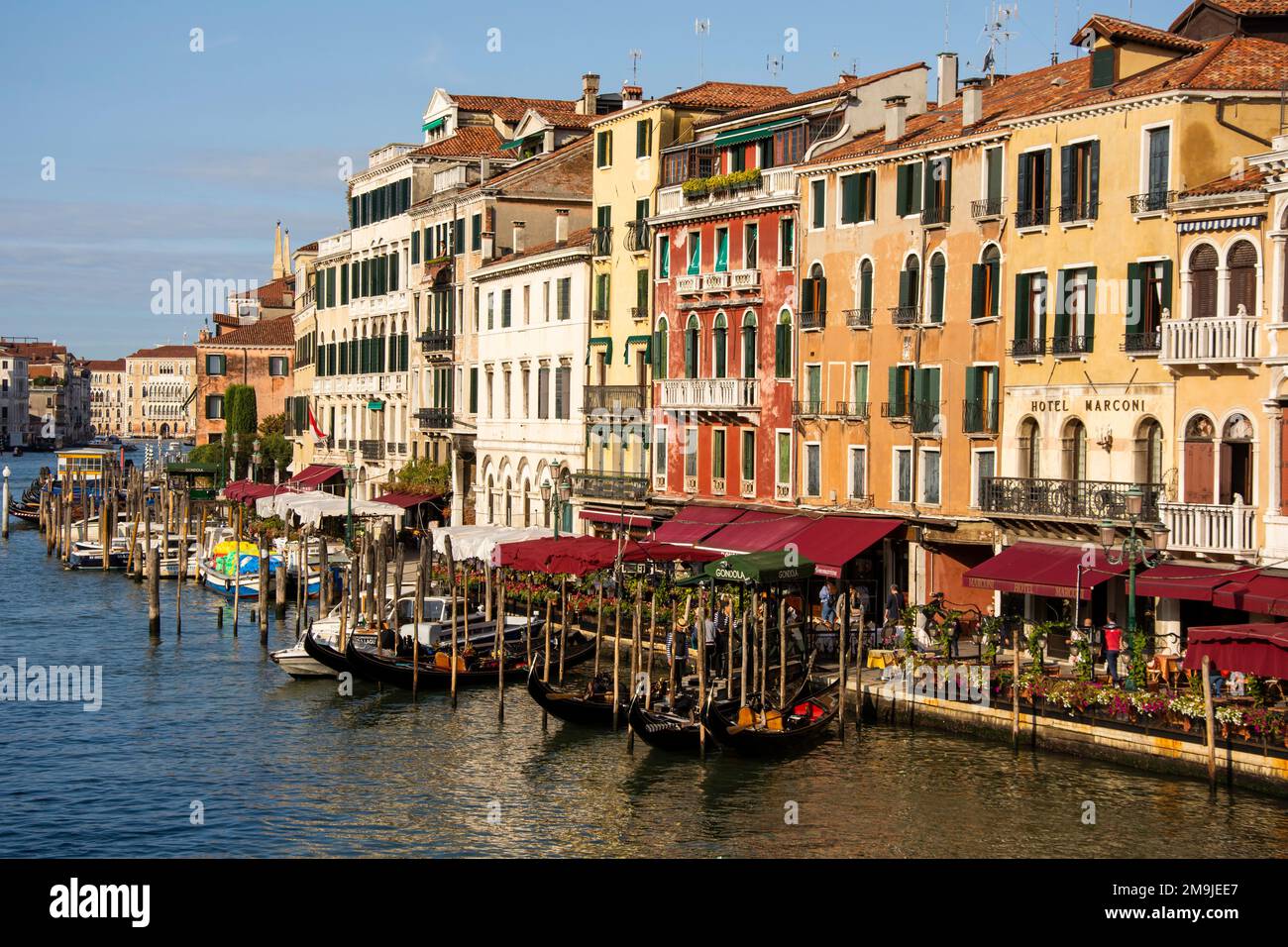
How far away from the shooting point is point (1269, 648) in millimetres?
23484

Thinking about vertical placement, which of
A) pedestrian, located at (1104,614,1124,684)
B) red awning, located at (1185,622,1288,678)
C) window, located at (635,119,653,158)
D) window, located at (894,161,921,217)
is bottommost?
pedestrian, located at (1104,614,1124,684)

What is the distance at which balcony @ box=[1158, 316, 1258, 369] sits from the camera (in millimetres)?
27500

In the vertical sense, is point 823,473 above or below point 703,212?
below

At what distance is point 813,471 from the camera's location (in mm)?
39781

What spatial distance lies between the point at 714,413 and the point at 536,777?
58.1ft

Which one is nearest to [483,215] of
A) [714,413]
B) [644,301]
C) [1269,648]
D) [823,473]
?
[644,301]

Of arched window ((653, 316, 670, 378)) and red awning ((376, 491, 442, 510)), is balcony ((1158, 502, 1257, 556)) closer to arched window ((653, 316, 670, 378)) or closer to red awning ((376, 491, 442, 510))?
arched window ((653, 316, 670, 378))

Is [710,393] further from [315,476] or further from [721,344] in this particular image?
[315,476]

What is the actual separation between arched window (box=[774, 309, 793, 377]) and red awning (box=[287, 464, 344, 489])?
33.7m

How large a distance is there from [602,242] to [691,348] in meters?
5.91

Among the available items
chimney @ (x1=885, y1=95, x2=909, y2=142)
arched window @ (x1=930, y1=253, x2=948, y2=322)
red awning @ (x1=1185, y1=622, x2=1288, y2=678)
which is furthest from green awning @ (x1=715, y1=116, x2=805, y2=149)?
red awning @ (x1=1185, y1=622, x2=1288, y2=678)

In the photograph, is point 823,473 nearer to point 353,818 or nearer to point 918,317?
point 918,317

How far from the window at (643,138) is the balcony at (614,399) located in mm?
6613

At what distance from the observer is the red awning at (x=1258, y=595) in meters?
25.7
